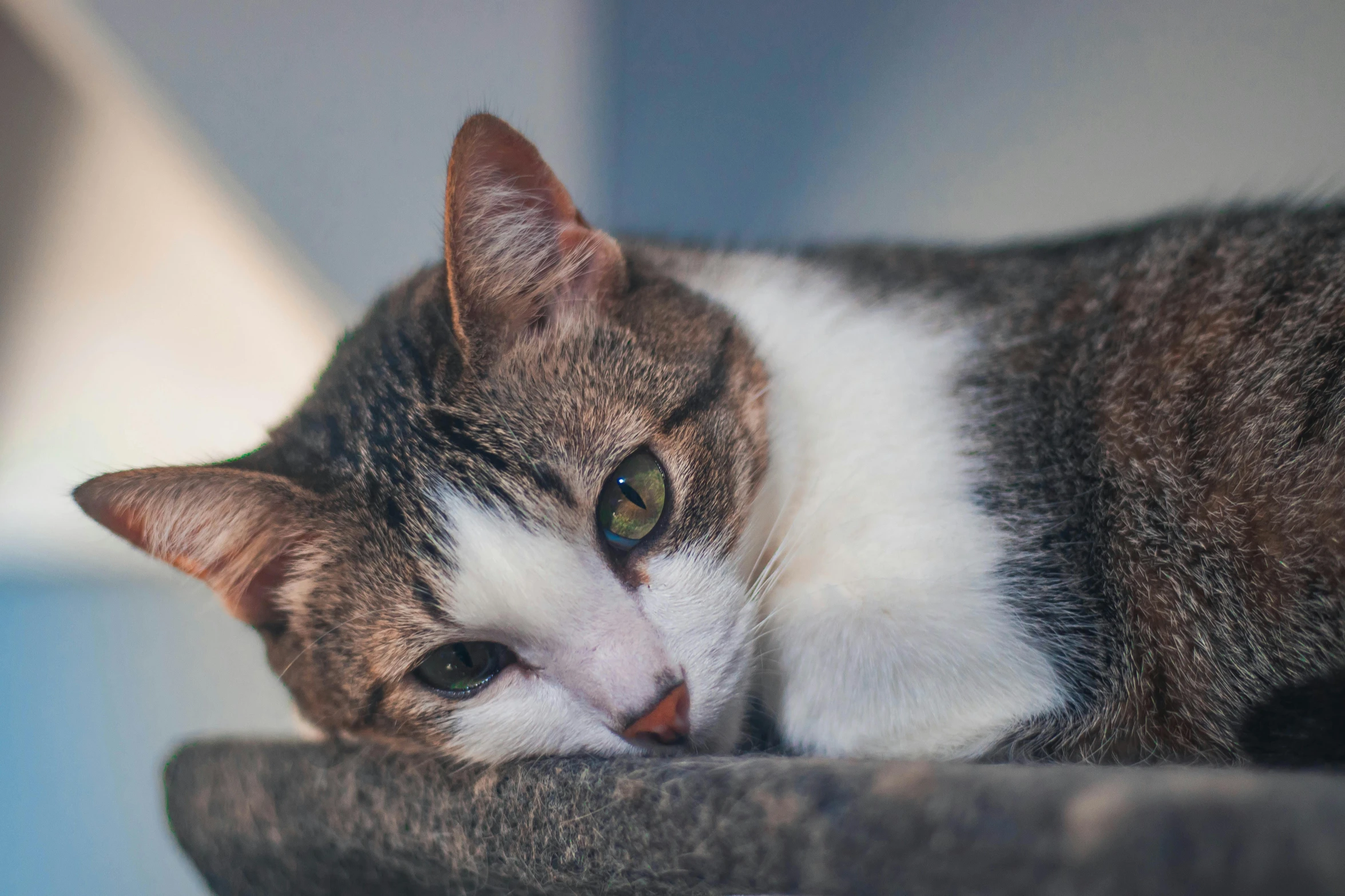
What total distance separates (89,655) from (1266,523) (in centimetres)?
173

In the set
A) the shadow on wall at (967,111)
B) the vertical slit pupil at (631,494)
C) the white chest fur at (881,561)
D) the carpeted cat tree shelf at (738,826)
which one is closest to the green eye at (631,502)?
the vertical slit pupil at (631,494)

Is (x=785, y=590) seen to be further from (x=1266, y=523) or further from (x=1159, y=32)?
(x=1159, y=32)

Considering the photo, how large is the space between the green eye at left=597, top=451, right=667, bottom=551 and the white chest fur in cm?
14

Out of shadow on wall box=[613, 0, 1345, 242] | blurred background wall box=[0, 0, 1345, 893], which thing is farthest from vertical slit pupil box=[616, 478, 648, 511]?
shadow on wall box=[613, 0, 1345, 242]

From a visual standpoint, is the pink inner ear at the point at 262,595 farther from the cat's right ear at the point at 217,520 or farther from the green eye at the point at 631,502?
the green eye at the point at 631,502

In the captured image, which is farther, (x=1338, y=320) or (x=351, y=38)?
(x=351, y=38)

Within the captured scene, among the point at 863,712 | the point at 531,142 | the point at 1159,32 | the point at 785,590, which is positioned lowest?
the point at 863,712

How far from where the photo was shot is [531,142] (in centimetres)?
93

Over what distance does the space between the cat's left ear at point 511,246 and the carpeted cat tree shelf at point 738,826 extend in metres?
0.52

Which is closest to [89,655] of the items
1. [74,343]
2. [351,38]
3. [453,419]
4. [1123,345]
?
[74,343]

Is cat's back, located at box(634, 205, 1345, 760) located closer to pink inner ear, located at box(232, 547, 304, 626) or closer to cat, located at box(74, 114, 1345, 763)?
cat, located at box(74, 114, 1345, 763)

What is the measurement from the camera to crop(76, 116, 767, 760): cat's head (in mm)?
809

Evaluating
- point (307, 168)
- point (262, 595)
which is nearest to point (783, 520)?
point (262, 595)

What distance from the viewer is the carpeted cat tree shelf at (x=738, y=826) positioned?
40 cm
